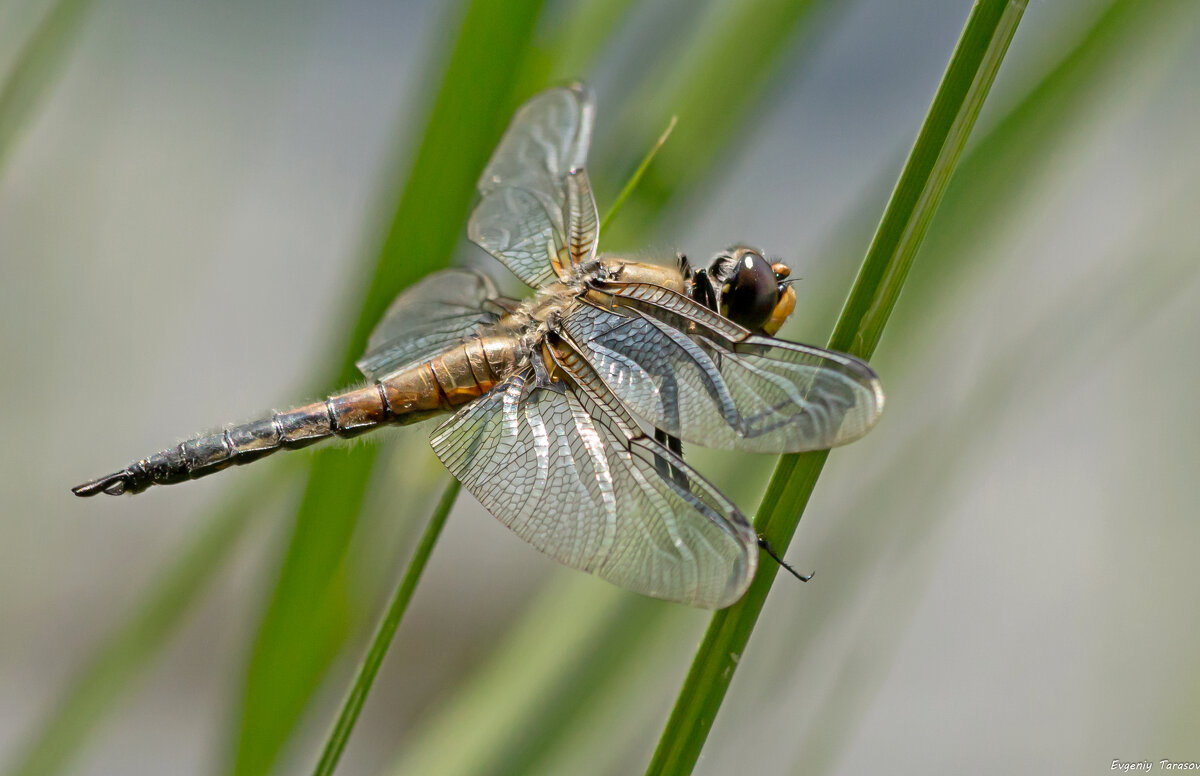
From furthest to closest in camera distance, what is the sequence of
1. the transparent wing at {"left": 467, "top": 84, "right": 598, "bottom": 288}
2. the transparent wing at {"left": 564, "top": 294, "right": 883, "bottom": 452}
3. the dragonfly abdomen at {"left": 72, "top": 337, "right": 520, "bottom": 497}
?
the transparent wing at {"left": 467, "top": 84, "right": 598, "bottom": 288}
the dragonfly abdomen at {"left": 72, "top": 337, "right": 520, "bottom": 497}
the transparent wing at {"left": 564, "top": 294, "right": 883, "bottom": 452}

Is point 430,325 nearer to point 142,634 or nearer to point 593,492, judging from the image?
point 593,492

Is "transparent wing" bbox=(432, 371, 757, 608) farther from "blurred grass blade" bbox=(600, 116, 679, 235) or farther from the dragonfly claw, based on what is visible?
the dragonfly claw

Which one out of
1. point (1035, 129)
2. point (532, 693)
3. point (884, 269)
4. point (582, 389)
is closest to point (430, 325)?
point (582, 389)

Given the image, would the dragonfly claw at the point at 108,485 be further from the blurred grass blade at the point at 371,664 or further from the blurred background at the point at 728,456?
the blurred grass blade at the point at 371,664

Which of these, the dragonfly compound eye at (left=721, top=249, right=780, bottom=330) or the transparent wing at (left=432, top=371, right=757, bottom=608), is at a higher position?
the dragonfly compound eye at (left=721, top=249, right=780, bottom=330)

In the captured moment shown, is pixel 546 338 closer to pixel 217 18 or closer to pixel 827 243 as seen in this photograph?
pixel 827 243

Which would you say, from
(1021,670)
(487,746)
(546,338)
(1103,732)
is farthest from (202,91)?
(1103,732)

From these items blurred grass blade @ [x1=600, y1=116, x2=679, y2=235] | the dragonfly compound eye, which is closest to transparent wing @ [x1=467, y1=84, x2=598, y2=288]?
blurred grass blade @ [x1=600, y1=116, x2=679, y2=235]
